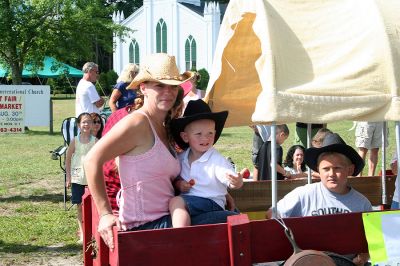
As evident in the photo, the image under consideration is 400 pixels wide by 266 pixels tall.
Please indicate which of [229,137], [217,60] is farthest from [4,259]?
[229,137]

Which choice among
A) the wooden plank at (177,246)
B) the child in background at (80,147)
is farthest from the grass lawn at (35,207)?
the wooden plank at (177,246)

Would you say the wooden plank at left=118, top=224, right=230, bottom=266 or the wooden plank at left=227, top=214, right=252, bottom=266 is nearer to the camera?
the wooden plank at left=118, top=224, right=230, bottom=266

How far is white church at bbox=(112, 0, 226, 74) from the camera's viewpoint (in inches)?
2653

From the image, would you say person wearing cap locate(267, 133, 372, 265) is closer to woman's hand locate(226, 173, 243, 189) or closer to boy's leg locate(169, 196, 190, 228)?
woman's hand locate(226, 173, 243, 189)

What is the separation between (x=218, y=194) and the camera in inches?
168

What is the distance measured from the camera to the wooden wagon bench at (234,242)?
3646mm

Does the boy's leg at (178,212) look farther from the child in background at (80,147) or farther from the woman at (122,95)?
the woman at (122,95)

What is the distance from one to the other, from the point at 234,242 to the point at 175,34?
66342 millimetres

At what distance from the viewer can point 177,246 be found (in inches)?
146

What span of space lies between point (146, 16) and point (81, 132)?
6252cm

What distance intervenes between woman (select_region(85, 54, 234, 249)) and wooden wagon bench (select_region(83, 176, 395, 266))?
240mm

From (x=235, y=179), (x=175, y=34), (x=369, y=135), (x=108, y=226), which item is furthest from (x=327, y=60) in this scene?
(x=175, y=34)

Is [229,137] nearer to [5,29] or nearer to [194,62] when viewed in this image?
[5,29]

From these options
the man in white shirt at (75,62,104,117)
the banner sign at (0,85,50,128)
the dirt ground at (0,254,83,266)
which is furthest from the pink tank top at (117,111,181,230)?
the banner sign at (0,85,50,128)
